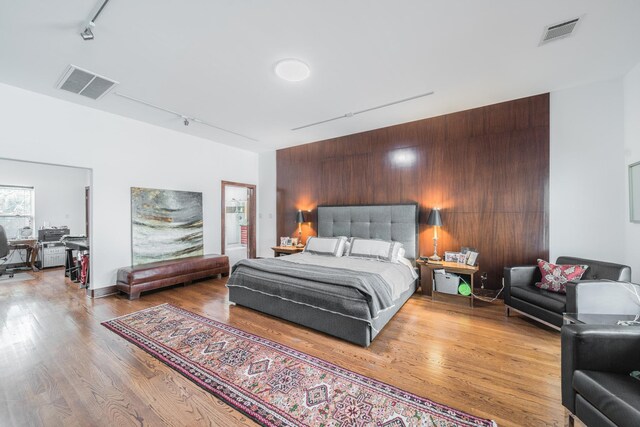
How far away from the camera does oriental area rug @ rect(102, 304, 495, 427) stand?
1.64 m

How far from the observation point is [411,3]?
1.94 meters

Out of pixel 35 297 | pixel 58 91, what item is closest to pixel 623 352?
pixel 58 91

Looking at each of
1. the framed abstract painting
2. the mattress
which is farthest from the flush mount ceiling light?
the framed abstract painting

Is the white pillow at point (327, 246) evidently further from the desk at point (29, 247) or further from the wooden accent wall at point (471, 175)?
the desk at point (29, 247)

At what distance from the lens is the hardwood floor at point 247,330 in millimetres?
1700

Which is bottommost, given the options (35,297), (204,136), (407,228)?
(35,297)

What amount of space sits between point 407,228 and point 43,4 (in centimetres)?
476

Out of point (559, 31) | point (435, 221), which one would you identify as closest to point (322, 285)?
point (435, 221)

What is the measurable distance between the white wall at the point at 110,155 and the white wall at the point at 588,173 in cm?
603

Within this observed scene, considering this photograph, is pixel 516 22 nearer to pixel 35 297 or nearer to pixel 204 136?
pixel 204 136

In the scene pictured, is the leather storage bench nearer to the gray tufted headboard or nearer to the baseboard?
the baseboard

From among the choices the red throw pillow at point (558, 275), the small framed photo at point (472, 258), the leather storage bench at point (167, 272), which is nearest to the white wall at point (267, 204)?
the leather storage bench at point (167, 272)

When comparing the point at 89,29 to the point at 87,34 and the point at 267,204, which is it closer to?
the point at 87,34

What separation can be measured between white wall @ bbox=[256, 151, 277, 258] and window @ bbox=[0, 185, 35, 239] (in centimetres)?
528
